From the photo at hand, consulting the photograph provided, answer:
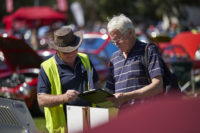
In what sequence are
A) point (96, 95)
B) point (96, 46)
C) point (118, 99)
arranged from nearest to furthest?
point (96, 95) < point (118, 99) < point (96, 46)

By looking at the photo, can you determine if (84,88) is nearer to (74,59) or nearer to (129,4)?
(74,59)

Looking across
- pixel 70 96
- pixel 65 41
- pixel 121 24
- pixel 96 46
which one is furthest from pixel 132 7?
pixel 70 96

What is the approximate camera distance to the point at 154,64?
393cm

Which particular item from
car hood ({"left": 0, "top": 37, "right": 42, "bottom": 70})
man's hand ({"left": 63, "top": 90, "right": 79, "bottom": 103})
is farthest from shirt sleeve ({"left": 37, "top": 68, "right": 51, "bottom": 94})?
car hood ({"left": 0, "top": 37, "right": 42, "bottom": 70})

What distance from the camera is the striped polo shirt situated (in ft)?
12.9

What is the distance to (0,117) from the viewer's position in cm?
337

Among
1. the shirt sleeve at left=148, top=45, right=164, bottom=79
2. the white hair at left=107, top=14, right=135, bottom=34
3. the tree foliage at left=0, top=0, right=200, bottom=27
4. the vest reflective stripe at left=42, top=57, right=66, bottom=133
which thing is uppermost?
the white hair at left=107, top=14, right=135, bottom=34

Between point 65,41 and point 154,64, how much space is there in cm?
89

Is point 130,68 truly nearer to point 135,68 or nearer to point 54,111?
point 135,68

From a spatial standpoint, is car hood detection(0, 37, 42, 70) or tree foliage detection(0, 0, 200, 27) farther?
tree foliage detection(0, 0, 200, 27)

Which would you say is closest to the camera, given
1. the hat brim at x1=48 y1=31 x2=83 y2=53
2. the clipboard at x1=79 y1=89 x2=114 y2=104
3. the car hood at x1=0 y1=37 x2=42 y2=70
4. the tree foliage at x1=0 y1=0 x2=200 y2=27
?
the clipboard at x1=79 y1=89 x2=114 y2=104

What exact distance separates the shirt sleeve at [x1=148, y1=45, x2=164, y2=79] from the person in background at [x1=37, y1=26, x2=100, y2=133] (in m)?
0.59

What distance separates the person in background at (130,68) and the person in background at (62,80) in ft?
0.98

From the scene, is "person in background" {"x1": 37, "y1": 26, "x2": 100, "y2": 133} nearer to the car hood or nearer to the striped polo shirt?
the striped polo shirt
